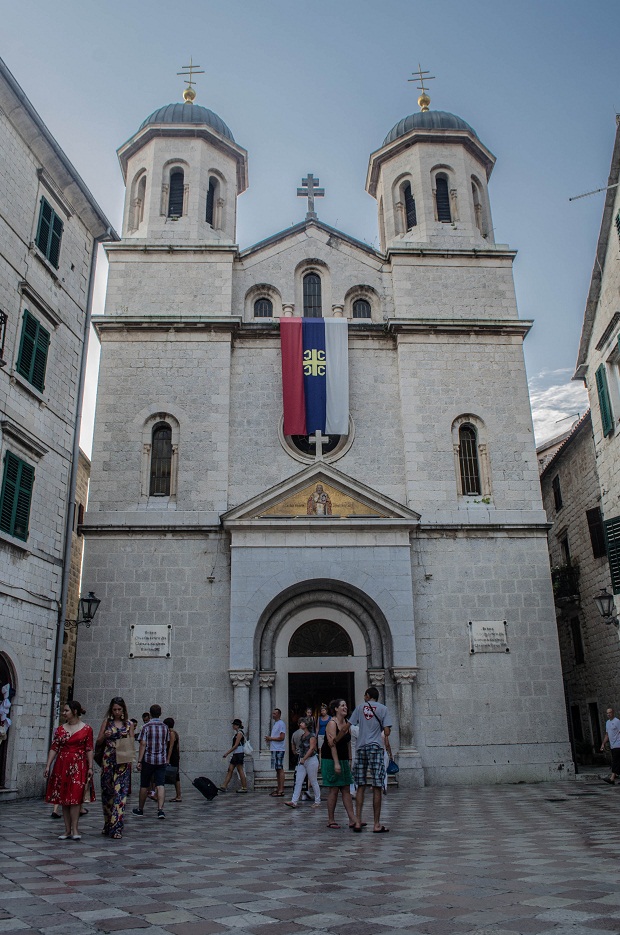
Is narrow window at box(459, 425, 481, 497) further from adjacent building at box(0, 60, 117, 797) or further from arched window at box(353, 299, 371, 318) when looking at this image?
adjacent building at box(0, 60, 117, 797)

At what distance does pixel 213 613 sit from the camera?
1861 centimetres

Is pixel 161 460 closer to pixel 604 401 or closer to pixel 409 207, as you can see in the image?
pixel 604 401

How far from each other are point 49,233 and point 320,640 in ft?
38.8

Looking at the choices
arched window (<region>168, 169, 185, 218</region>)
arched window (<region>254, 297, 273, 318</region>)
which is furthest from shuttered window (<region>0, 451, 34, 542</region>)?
arched window (<region>168, 169, 185, 218</region>)

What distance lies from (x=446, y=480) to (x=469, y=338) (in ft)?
14.6

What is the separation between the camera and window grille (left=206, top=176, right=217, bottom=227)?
24.1 metres

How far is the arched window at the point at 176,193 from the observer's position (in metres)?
23.7

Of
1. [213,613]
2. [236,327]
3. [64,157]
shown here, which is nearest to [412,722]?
[213,613]

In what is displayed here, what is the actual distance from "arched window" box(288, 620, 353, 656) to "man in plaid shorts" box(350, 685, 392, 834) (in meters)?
8.97

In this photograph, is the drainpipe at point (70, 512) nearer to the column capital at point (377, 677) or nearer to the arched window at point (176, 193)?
the arched window at point (176, 193)

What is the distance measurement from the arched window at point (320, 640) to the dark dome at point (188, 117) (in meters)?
16.0

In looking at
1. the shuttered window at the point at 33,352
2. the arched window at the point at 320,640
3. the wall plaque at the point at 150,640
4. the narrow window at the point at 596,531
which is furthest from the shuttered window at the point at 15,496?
the narrow window at the point at 596,531

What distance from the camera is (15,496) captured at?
15.4m

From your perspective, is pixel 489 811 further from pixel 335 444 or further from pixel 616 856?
pixel 335 444
